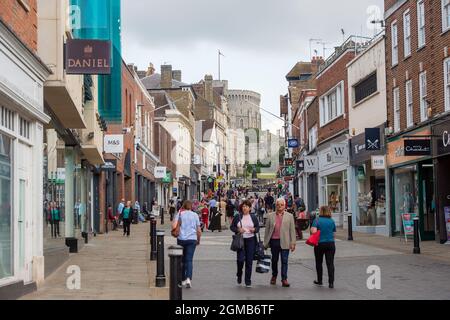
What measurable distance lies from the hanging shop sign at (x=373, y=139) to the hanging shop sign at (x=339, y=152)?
4870 mm

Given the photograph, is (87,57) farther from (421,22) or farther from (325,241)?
(421,22)

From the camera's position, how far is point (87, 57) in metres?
16.7

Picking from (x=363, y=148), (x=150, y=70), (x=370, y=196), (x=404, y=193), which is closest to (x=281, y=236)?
(x=404, y=193)

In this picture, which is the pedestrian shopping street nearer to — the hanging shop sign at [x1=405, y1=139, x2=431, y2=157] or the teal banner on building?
the hanging shop sign at [x1=405, y1=139, x2=431, y2=157]

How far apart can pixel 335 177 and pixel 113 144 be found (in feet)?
49.0

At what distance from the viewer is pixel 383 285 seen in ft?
48.0

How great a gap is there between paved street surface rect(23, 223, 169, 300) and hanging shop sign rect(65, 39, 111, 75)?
4.59 m

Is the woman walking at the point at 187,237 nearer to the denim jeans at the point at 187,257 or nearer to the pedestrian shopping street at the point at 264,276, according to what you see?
the denim jeans at the point at 187,257

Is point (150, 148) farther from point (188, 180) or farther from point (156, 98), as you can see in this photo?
point (188, 180)

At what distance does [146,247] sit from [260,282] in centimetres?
1119

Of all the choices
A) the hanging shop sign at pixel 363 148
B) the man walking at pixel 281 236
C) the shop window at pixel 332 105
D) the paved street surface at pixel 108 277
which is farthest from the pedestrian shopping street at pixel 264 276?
the shop window at pixel 332 105

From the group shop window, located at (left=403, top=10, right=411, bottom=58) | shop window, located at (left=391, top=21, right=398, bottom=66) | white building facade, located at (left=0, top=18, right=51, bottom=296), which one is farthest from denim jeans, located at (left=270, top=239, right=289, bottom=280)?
shop window, located at (left=391, top=21, right=398, bottom=66)

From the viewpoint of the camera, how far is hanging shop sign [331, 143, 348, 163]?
119 ft

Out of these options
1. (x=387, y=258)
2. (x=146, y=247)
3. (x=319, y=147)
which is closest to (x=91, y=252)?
(x=146, y=247)
